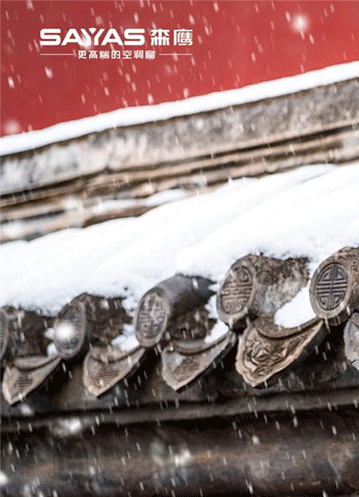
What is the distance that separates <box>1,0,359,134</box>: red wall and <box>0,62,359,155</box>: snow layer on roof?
93 millimetres

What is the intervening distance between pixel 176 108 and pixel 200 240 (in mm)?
735

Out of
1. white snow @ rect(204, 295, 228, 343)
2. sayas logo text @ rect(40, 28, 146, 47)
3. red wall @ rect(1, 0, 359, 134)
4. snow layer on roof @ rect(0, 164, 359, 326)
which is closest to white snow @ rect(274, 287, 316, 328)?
snow layer on roof @ rect(0, 164, 359, 326)

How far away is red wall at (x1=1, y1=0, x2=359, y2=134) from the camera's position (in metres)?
3.38

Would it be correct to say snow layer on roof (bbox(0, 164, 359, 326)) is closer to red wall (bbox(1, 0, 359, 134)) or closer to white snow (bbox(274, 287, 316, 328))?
white snow (bbox(274, 287, 316, 328))

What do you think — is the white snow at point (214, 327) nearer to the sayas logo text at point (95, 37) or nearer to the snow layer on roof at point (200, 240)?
the snow layer on roof at point (200, 240)

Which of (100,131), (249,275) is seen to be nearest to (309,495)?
(249,275)

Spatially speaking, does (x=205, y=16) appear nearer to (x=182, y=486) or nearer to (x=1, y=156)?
(x=1, y=156)

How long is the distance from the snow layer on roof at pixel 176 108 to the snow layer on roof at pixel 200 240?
221 mm

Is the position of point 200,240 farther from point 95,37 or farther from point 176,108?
point 95,37

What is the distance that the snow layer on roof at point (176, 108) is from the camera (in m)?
3.00

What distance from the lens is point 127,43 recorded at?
3.70 meters

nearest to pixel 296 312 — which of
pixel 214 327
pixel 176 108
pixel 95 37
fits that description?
pixel 214 327

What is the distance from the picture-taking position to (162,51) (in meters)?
3.60

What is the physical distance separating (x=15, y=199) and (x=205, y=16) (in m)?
0.85
